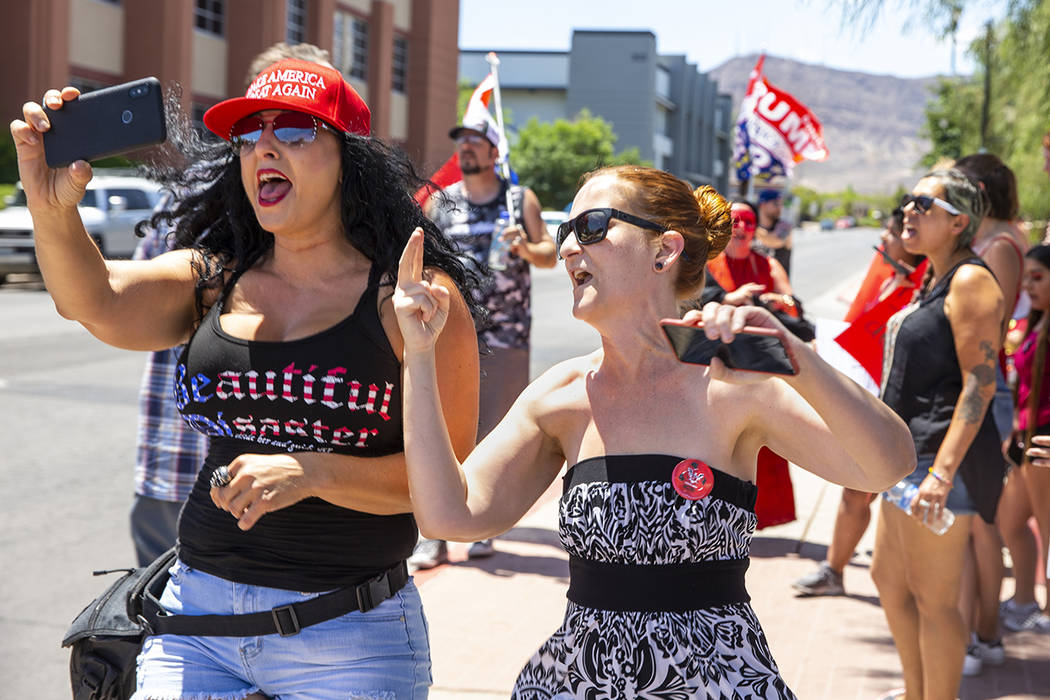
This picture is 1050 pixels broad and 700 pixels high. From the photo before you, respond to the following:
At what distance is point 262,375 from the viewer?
8.38 ft

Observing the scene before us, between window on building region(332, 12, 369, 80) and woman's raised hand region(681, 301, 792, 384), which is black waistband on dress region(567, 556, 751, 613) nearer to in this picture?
woman's raised hand region(681, 301, 792, 384)

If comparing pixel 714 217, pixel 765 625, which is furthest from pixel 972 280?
Answer: pixel 765 625

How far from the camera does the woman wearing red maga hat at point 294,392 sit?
8.20 feet

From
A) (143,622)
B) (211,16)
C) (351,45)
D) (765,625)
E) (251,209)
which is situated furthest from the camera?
(351,45)

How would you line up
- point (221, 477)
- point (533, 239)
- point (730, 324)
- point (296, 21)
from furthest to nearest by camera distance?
point (296, 21), point (533, 239), point (221, 477), point (730, 324)

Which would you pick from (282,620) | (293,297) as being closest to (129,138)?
(293,297)

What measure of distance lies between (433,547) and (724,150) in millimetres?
121038

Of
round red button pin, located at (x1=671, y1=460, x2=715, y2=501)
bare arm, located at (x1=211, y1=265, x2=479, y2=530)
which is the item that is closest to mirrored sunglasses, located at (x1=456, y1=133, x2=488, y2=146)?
bare arm, located at (x1=211, y1=265, x2=479, y2=530)

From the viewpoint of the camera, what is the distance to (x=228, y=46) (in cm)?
3198

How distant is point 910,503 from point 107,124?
9.09ft

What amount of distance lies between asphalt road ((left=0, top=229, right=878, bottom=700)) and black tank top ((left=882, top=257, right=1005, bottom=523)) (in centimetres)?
334

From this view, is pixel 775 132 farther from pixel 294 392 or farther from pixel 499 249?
pixel 294 392

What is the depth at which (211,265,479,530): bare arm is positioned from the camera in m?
2.40

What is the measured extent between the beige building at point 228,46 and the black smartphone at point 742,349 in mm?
15943
